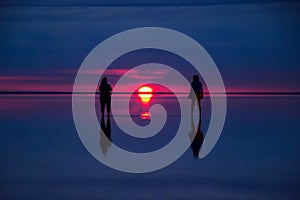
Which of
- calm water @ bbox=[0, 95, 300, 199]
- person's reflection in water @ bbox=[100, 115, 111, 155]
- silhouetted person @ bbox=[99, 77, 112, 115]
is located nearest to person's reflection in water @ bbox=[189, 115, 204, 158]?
calm water @ bbox=[0, 95, 300, 199]

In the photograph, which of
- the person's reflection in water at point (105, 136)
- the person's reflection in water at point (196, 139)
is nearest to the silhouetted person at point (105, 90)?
the person's reflection in water at point (105, 136)

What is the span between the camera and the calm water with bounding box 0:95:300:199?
8836mm

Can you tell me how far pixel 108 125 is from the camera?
15.4 metres

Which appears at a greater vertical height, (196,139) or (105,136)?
(105,136)

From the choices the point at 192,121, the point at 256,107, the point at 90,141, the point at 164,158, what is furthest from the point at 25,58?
the point at 164,158

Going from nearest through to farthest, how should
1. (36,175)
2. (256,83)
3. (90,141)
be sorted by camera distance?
(36,175)
(90,141)
(256,83)

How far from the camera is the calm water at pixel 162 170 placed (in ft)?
29.0

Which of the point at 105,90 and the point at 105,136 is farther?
the point at 105,90

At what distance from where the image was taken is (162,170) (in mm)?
10344

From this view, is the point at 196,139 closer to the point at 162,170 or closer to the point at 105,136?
the point at 105,136

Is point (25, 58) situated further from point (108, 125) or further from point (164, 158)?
point (164, 158)

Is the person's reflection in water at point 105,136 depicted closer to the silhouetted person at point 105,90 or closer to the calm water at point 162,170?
the calm water at point 162,170

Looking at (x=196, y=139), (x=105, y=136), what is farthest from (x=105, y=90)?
(x=196, y=139)

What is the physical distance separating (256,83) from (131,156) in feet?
63.9
